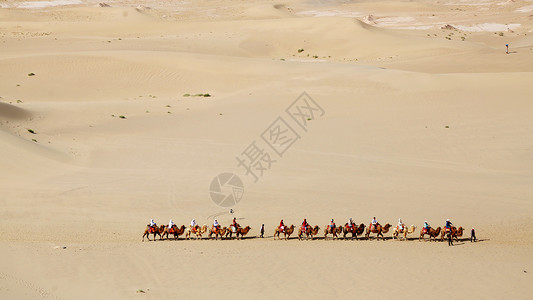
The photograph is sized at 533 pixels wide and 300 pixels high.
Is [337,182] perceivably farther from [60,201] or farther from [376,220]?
[60,201]

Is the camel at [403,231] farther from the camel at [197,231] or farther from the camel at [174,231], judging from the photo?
the camel at [174,231]

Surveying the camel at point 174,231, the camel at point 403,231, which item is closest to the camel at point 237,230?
the camel at point 174,231

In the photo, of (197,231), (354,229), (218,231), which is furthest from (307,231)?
(197,231)

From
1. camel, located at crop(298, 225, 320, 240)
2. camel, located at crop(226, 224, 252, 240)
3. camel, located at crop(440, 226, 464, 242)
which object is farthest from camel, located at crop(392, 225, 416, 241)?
camel, located at crop(226, 224, 252, 240)

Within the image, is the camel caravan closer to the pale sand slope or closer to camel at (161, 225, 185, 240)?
camel at (161, 225, 185, 240)

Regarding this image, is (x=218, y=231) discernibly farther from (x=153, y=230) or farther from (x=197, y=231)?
(x=153, y=230)
